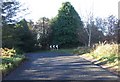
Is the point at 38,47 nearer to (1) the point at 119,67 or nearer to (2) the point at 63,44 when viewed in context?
(2) the point at 63,44

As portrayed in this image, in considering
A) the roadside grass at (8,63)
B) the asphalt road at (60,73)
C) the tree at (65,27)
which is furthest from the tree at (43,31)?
the asphalt road at (60,73)

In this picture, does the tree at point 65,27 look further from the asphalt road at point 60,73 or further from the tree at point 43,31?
the asphalt road at point 60,73

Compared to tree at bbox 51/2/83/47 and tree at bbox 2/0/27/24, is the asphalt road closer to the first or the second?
tree at bbox 2/0/27/24

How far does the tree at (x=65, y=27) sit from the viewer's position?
68.2 metres

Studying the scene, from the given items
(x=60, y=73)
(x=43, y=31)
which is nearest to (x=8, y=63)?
(x=60, y=73)

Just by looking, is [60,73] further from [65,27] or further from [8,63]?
[65,27]

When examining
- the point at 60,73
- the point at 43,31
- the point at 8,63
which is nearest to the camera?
the point at 60,73

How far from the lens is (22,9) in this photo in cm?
2314

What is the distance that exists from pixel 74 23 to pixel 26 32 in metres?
12.2

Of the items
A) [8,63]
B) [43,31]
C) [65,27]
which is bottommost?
[8,63]

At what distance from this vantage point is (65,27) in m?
69.3

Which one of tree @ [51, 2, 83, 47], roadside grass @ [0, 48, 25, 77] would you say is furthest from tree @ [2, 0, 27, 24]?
tree @ [51, 2, 83, 47]

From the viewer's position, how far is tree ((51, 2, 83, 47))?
68250mm

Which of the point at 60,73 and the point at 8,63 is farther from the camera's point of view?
the point at 8,63
